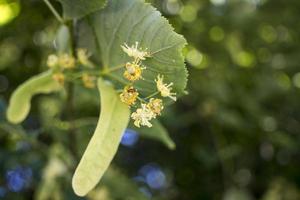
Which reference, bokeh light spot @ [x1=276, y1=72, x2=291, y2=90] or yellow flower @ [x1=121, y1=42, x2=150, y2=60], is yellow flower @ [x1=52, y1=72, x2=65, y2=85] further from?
bokeh light spot @ [x1=276, y1=72, x2=291, y2=90]

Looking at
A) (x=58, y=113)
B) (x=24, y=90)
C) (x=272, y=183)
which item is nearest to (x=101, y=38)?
(x=24, y=90)

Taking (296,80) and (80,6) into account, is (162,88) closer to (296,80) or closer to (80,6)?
(80,6)

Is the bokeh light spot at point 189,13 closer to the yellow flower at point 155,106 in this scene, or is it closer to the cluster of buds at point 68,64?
the cluster of buds at point 68,64

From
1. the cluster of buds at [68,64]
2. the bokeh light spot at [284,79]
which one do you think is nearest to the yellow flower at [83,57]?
the cluster of buds at [68,64]

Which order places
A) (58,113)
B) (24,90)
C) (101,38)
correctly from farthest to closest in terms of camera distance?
(58,113)
(24,90)
(101,38)

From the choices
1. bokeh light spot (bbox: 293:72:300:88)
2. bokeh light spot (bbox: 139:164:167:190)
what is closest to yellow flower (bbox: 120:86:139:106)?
bokeh light spot (bbox: 139:164:167:190)

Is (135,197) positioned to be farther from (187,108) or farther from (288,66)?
(288,66)
